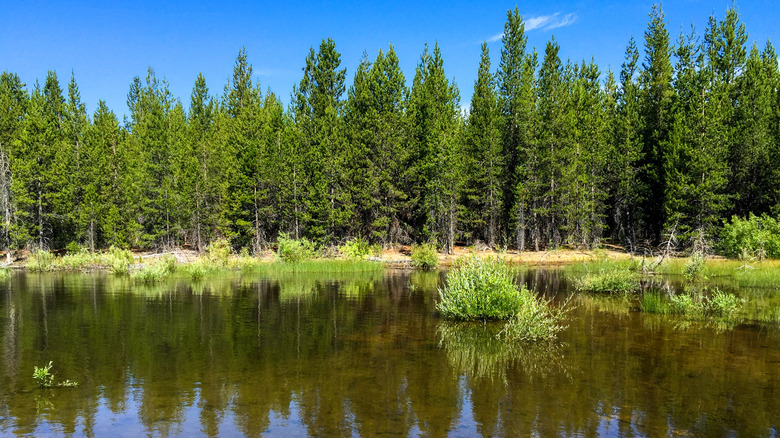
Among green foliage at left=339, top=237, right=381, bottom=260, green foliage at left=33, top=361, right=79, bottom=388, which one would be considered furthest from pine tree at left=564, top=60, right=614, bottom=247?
green foliage at left=33, top=361, right=79, bottom=388

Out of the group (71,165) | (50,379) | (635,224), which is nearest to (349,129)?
(71,165)

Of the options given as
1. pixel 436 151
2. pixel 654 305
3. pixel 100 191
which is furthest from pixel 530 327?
pixel 100 191

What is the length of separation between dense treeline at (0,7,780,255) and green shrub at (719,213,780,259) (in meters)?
7.75

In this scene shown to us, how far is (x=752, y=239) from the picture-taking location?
35750 millimetres

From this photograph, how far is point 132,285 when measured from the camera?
2939 cm

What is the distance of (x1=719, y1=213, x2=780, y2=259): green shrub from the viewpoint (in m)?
34.5

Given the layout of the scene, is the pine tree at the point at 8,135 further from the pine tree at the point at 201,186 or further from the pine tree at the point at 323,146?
the pine tree at the point at 323,146

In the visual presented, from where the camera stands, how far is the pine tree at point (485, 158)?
5188cm

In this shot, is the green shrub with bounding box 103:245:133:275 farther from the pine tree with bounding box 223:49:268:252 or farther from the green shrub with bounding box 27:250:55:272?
the pine tree with bounding box 223:49:268:252

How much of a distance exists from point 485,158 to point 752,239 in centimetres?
2364

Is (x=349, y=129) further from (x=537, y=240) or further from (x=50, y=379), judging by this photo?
(x=50, y=379)

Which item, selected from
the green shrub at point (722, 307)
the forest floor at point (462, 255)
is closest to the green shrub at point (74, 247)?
the forest floor at point (462, 255)


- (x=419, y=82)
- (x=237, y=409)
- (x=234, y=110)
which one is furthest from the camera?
(x=234, y=110)

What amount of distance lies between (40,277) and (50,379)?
2796cm
